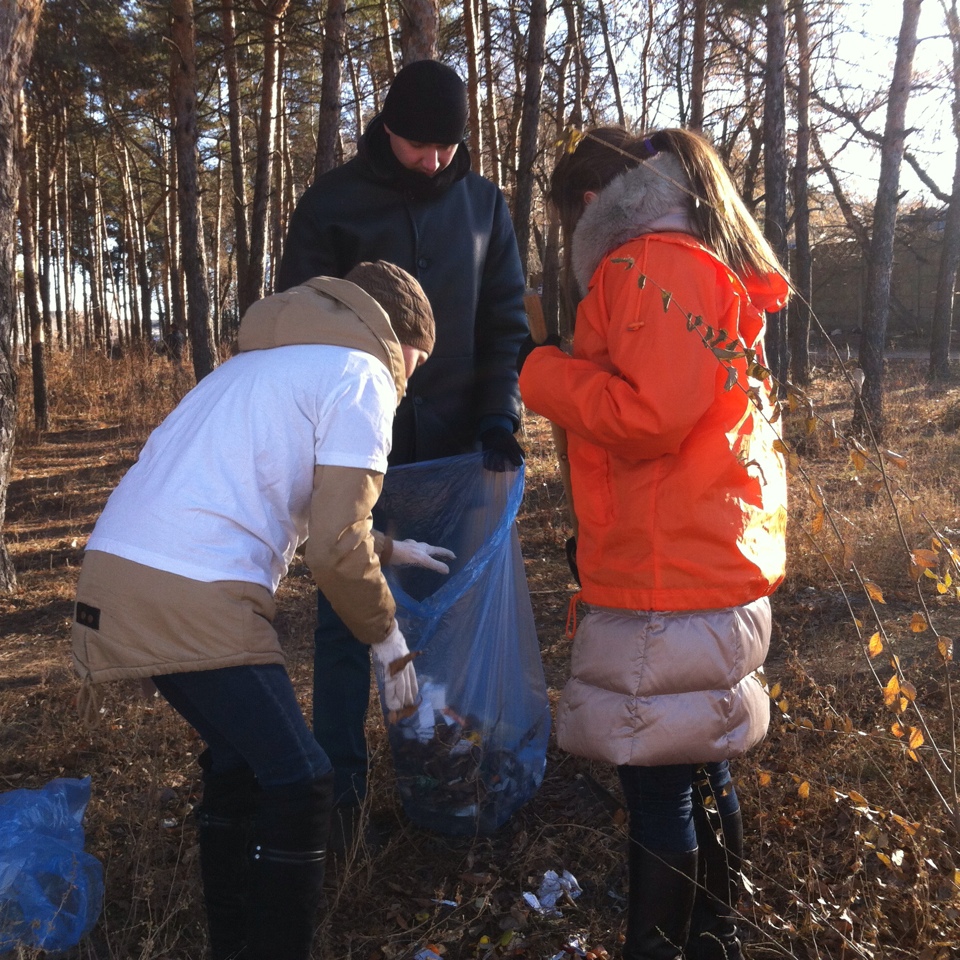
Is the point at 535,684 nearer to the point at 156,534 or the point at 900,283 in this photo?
the point at 156,534

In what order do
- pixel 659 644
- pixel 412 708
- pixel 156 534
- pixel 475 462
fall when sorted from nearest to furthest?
pixel 156 534, pixel 659 644, pixel 412 708, pixel 475 462

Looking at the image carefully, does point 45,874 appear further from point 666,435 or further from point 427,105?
point 427,105

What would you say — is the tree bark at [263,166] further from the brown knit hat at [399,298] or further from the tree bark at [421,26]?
the brown knit hat at [399,298]

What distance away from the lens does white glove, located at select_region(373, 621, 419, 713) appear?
1685 mm

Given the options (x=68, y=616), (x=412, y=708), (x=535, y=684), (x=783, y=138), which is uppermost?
(x=783, y=138)

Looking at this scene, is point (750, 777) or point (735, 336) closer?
point (735, 336)

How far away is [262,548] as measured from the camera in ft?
5.14

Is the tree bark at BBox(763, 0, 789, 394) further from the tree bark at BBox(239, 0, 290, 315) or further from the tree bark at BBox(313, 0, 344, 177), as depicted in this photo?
the tree bark at BBox(239, 0, 290, 315)

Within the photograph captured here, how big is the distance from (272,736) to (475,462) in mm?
1044

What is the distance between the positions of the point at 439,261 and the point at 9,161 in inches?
118

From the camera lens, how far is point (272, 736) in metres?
1.55

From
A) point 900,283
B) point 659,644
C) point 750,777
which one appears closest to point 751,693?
point 659,644

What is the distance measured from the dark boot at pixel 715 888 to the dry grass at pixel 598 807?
72 mm

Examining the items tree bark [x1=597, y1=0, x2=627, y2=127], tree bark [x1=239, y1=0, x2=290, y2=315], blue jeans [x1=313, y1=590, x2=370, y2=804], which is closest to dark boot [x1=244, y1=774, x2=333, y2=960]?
blue jeans [x1=313, y1=590, x2=370, y2=804]
